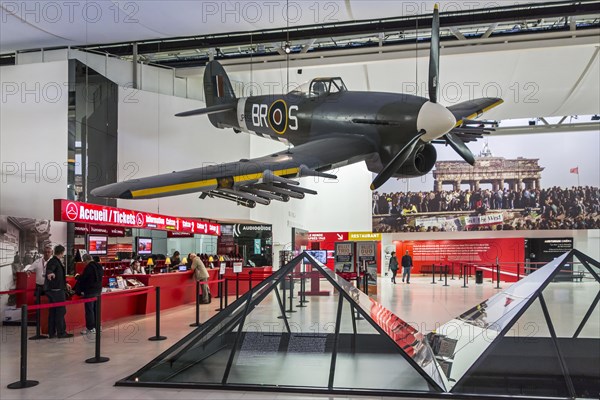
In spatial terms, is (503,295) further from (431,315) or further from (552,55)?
(552,55)

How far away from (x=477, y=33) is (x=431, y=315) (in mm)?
7341

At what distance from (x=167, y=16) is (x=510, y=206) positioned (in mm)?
18809

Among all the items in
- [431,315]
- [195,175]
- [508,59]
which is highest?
[508,59]

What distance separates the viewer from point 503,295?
5797 mm

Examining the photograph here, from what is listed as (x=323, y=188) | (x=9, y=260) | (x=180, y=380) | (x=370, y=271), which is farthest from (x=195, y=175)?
(x=323, y=188)

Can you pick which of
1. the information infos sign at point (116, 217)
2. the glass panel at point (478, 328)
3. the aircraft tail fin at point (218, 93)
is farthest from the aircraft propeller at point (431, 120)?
the information infos sign at point (116, 217)

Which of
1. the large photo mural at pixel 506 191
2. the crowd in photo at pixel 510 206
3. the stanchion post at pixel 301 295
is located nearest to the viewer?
the stanchion post at pixel 301 295

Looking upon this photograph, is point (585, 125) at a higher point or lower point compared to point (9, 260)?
higher

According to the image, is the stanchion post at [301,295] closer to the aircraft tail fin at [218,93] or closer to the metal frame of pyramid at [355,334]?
the metal frame of pyramid at [355,334]

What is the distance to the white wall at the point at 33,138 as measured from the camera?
31.4 feet

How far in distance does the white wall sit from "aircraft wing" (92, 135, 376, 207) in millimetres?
4689

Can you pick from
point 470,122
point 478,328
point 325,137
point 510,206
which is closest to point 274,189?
point 325,137

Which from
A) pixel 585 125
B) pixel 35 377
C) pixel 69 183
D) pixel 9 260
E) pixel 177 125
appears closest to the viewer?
pixel 35 377

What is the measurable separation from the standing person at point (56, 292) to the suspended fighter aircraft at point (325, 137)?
2.46m
